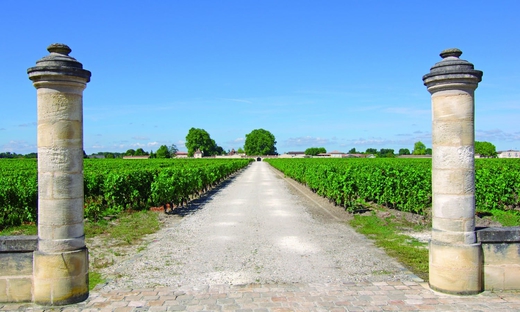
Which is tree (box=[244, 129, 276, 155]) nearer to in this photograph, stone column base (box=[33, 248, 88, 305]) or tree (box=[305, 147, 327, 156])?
tree (box=[305, 147, 327, 156])

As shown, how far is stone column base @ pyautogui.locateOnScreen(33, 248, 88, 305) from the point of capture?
5246 mm

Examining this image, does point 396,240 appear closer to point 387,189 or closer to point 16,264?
point 387,189

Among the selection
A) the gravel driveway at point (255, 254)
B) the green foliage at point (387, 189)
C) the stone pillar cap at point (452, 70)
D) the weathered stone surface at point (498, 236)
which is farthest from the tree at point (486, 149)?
the stone pillar cap at point (452, 70)

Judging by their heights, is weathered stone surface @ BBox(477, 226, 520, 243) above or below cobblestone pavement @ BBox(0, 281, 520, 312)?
above

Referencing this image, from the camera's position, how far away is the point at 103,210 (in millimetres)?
13602

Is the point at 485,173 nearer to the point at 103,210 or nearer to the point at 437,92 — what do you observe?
the point at 437,92

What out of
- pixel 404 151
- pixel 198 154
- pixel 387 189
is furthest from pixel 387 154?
pixel 387 189

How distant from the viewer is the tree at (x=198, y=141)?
137625 millimetres

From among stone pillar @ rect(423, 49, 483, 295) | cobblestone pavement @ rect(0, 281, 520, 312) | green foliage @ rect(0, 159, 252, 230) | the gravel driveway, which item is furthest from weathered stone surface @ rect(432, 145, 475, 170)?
green foliage @ rect(0, 159, 252, 230)

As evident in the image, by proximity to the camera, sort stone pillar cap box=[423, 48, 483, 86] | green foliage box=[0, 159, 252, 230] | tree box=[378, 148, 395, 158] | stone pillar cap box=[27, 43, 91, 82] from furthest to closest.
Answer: tree box=[378, 148, 395, 158], green foliage box=[0, 159, 252, 230], stone pillar cap box=[423, 48, 483, 86], stone pillar cap box=[27, 43, 91, 82]

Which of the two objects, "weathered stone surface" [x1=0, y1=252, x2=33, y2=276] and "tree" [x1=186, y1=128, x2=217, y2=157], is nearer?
"weathered stone surface" [x1=0, y1=252, x2=33, y2=276]

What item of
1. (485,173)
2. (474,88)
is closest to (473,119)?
(474,88)

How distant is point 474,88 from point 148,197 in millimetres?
11784

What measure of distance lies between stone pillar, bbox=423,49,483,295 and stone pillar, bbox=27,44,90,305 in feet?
16.6
